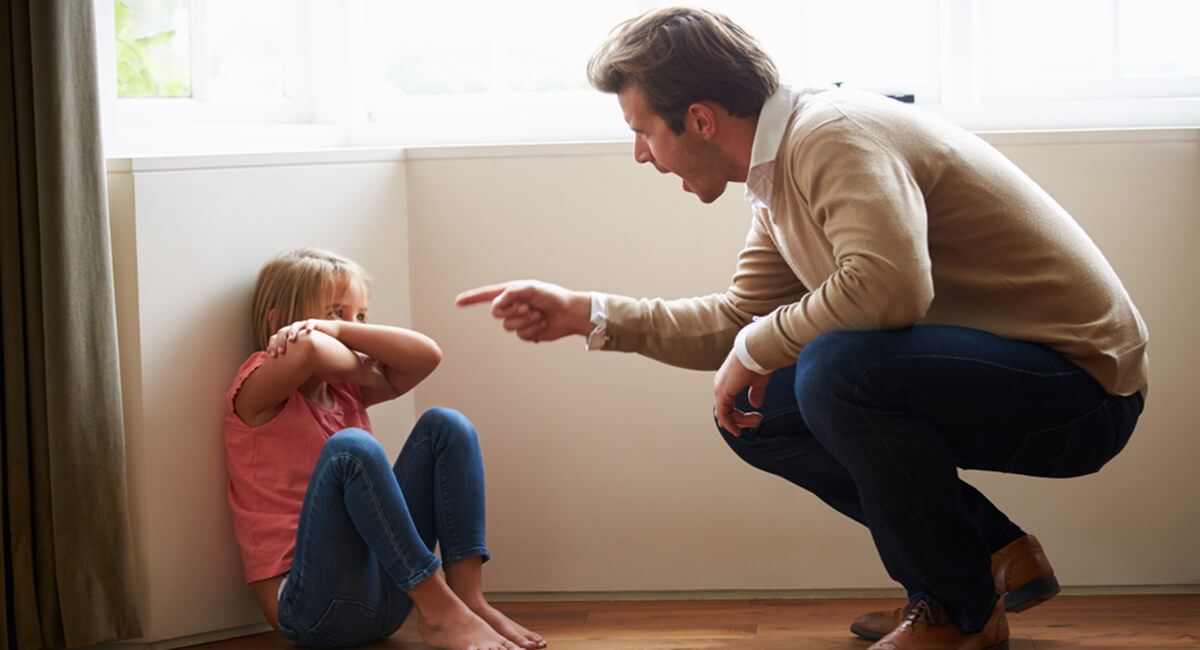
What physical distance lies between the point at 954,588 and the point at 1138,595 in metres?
0.81

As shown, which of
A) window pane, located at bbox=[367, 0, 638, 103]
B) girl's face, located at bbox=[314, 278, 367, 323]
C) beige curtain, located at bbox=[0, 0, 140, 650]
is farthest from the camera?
window pane, located at bbox=[367, 0, 638, 103]

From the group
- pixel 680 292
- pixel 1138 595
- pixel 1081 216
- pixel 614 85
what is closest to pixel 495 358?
pixel 680 292

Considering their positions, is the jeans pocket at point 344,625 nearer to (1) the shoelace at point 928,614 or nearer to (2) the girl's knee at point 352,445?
(2) the girl's knee at point 352,445

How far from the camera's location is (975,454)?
1.62m

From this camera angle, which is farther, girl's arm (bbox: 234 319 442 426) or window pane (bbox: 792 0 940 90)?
window pane (bbox: 792 0 940 90)

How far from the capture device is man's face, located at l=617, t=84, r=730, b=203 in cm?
163

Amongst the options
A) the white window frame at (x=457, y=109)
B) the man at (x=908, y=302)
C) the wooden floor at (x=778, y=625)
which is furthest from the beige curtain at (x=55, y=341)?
the man at (x=908, y=302)

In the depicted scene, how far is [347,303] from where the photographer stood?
203cm

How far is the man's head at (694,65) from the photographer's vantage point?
1577mm

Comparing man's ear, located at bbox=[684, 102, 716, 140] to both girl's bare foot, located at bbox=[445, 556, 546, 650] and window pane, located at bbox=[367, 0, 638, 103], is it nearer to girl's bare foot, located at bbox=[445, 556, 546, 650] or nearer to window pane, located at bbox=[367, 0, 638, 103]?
girl's bare foot, located at bbox=[445, 556, 546, 650]

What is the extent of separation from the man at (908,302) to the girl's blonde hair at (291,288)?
1.41 ft

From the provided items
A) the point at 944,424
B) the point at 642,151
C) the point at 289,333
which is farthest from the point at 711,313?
the point at 289,333

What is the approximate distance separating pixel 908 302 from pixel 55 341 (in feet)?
4.13

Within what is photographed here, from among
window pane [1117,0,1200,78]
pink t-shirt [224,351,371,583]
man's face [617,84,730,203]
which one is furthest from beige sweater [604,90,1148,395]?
window pane [1117,0,1200,78]
